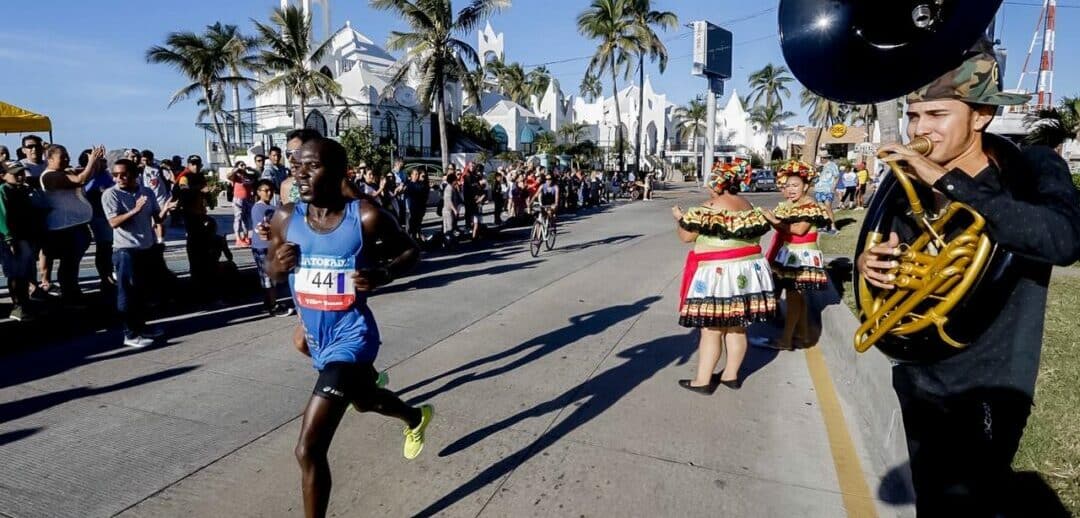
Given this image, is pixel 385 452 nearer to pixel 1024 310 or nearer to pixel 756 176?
pixel 1024 310

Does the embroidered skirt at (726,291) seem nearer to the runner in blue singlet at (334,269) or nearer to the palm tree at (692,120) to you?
the runner in blue singlet at (334,269)

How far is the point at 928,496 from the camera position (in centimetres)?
208

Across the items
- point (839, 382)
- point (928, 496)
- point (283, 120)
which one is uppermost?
point (283, 120)

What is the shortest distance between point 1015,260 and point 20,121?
16.0 m

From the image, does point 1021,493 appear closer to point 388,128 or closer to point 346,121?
point 346,121

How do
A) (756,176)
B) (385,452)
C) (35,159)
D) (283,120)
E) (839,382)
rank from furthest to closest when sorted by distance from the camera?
1. (756,176)
2. (283,120)
3. (35,159)
4. (839,382)
5. (385,452)

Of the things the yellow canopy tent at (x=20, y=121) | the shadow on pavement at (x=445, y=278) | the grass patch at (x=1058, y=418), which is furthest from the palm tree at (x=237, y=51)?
the grass patch at (x=1058, y=418)

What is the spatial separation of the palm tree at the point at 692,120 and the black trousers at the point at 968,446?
6568 centimetres

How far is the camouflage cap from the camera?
184 centimetres

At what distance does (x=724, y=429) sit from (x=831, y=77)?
2.48 metres

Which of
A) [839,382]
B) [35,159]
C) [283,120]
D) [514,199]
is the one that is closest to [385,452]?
[839,382]

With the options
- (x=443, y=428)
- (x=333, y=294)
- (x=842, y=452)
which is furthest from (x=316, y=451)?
(x=842, y=452)

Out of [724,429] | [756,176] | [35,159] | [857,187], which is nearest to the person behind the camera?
[724,429]

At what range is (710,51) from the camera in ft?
136
